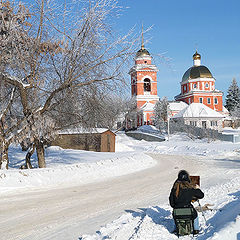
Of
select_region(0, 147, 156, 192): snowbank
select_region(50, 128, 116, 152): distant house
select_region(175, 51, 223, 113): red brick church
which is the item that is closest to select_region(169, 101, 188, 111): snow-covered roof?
select_region(175, 51, 223, 113): red brick church

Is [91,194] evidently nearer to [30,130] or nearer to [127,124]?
[30,130]

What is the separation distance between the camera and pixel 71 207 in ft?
27.4

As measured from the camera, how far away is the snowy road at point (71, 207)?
636 centimetres

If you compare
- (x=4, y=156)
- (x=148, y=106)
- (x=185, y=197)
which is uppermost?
(x=148, y=106)

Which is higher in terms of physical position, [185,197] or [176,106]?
[176,106]

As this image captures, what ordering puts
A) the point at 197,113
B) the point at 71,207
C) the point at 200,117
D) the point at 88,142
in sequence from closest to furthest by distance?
1. the point at 71,207
2. the point at 88,142
3. the point at 200,117
4. the point at 197,113

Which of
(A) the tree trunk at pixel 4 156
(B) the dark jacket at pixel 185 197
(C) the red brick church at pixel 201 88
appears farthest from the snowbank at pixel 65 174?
(C) the red brick church at pixel 201 88

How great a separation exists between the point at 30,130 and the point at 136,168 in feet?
23.4

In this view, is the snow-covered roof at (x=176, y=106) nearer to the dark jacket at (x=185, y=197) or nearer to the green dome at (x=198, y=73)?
the green dome at (x=198, y=73)

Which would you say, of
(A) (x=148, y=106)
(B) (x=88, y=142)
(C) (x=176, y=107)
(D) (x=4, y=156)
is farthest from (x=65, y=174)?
(C) (x=176, y=107)

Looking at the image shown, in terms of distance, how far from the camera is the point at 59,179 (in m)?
12.6

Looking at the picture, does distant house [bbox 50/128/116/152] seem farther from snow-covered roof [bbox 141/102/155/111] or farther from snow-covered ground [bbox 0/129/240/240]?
snow-covered roof [bbox 141/102/155/111]

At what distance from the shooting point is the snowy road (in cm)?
636

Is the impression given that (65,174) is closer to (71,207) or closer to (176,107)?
(71,207)
